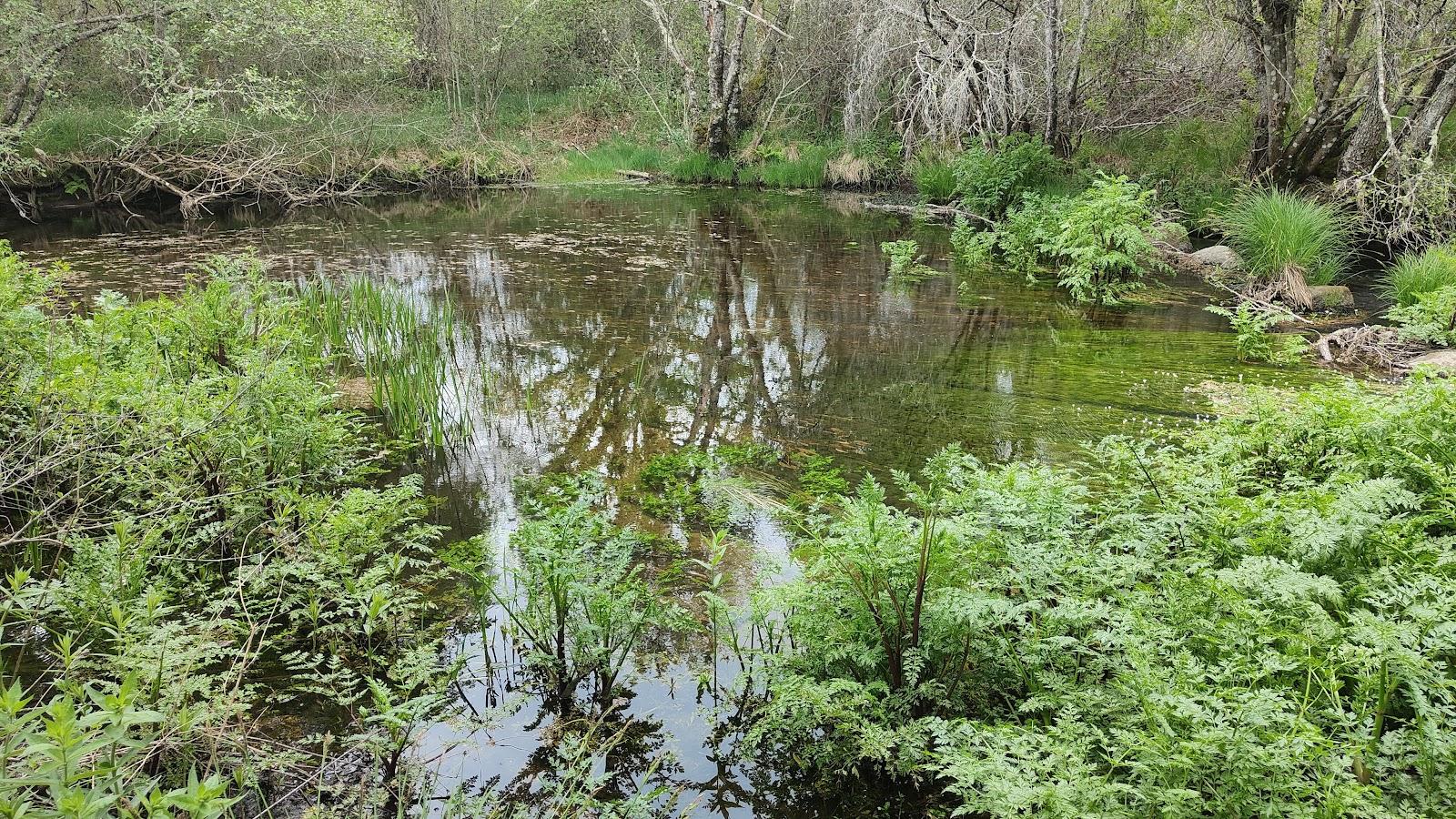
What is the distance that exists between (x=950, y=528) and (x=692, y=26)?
21.4m

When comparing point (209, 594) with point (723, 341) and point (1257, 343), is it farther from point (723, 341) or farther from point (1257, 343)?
point (1257, 343)

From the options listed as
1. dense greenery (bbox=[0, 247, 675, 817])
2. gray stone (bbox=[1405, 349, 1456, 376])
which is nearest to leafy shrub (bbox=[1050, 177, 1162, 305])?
gray stone (bbox=[1405, 349, 1456, 376])

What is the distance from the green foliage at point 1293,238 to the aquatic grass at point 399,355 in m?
8.27

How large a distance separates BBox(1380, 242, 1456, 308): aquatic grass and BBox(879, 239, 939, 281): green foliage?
14.8 ft

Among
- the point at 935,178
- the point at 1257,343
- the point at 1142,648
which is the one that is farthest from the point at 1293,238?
the point at 1142,648

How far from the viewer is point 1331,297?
333 inches

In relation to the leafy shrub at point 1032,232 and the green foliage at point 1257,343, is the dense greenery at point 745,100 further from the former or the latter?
the green foliage at point 1257,343

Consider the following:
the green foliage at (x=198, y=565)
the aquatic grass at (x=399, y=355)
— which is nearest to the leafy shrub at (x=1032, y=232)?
the aquatic grass at (x=399, y=355)

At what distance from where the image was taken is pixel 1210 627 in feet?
7.93

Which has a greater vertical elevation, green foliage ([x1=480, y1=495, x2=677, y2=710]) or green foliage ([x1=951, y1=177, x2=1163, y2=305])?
green foliage ([x1=951, y1=177, x2=1163, y2=305])

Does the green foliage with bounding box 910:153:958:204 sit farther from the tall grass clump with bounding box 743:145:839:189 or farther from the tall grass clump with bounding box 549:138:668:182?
the tall grass clump with bounding box 549:138:668:182

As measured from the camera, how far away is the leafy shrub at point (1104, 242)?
8.84m

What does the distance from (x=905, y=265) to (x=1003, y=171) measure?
261 cm

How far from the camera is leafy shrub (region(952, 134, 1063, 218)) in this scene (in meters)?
11.5
